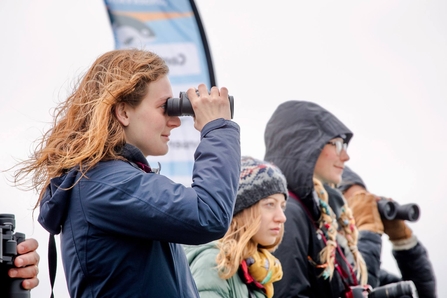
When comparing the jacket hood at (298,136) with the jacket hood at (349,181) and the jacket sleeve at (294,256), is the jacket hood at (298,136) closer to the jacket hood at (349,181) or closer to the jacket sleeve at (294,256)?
the jacket sleeve at (294,256)

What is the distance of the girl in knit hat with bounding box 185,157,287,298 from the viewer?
10.9ft

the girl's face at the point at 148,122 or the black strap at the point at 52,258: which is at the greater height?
the girl's face at the point at 148,122

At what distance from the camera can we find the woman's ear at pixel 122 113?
90.6 inches

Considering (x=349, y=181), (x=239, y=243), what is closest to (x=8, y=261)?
(x=239, y=243)

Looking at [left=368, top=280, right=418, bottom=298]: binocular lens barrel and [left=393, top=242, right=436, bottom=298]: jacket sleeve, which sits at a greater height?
[left=368, top=280, right=418, bottom=298]: binocular lens barrel

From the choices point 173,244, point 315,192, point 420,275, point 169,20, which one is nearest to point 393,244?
point 420,275

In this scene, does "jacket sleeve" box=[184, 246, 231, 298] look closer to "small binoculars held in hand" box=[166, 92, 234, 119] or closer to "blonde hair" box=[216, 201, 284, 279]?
"blonde hair" box=[216, 201, 284, 279]

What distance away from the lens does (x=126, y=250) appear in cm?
214

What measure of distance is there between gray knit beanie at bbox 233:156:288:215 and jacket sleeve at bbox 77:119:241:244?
146 centimetres

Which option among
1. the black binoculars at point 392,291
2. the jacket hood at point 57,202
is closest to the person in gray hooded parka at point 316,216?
the black binoculars at point 392,291

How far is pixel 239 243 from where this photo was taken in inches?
138

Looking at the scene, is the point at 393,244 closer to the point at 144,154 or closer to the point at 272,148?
the point at 272,148

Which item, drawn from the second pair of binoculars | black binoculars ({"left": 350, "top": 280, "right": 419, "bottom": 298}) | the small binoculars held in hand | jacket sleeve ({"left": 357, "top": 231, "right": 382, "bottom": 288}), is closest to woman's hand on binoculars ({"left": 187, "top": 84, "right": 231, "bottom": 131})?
the small binoculars held in hand

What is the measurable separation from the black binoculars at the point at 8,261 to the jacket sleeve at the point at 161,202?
0.22m
